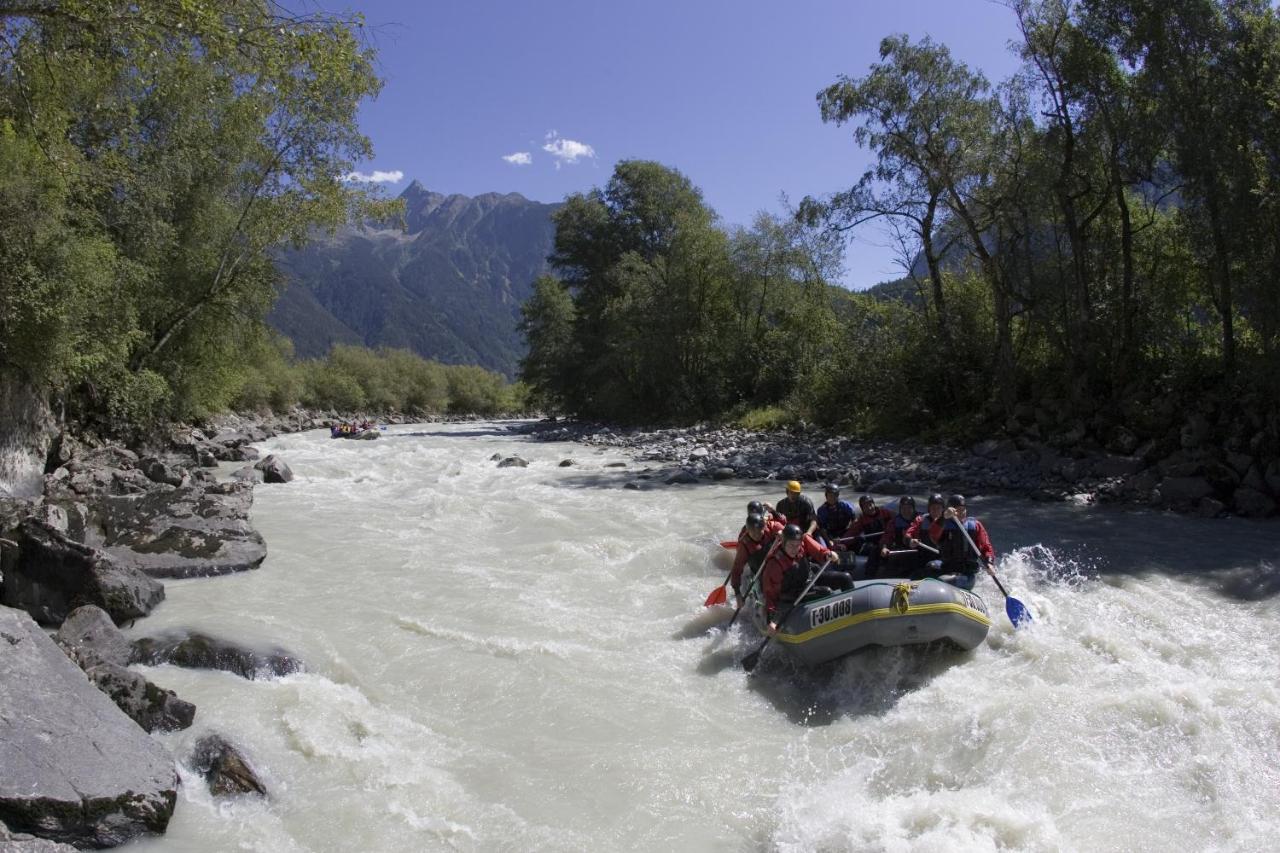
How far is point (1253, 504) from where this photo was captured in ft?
36.0

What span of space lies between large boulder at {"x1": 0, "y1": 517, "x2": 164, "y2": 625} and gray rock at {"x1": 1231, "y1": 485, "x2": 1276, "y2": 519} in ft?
43.8

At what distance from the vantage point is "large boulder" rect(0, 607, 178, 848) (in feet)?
11.4

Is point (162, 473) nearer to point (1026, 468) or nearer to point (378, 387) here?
point (1026, 468)

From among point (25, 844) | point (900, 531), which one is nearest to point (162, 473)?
point (25, 844)

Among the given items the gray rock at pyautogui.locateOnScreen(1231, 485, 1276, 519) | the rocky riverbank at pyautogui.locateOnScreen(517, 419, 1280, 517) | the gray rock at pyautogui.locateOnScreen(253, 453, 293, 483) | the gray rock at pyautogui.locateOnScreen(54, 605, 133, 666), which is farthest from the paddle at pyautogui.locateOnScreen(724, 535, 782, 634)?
the gray rock at pyautogui.locateOnScreen(253, 453, 293, 483)

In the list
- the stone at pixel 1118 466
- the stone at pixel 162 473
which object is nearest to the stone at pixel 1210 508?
the stone at pixel 1118 466

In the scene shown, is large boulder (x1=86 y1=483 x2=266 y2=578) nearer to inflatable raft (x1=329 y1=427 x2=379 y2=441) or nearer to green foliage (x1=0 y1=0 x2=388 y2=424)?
green foliage (x1=0 y1=0 x2=388 y2=424)

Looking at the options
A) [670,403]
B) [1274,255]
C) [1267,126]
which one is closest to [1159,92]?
[1267,126]

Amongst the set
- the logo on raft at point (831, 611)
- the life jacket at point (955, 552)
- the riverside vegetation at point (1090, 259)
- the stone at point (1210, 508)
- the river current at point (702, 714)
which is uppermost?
the riverside vegetation at point (1090, 259)

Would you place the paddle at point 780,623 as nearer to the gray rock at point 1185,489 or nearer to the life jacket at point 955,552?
the life jacket at point 955,552

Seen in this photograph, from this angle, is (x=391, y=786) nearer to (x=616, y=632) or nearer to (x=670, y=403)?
(x=616, y=632)

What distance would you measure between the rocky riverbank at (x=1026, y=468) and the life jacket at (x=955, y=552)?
6.21 m

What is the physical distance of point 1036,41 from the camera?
1573 centimetres

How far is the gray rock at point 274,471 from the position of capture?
15867 millimetres
